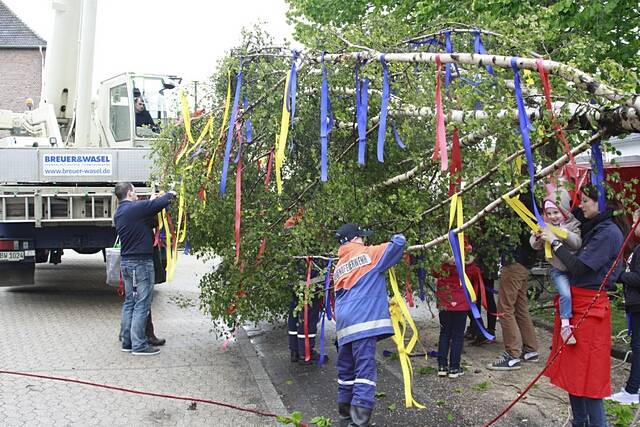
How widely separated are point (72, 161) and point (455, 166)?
6794 mm

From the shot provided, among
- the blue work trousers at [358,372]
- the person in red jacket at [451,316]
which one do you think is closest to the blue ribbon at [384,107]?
the blue work trousers at [358,372]

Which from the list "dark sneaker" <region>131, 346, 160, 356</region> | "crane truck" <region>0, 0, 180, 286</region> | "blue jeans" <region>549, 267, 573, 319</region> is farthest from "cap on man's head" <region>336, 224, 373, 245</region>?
"crane truck" <region>0, 0, 180, 286</region>

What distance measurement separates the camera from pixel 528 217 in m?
5.09

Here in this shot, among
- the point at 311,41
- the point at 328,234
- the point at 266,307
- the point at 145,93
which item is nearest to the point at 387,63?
the point at 311,41

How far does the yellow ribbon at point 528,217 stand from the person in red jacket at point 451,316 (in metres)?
1.67

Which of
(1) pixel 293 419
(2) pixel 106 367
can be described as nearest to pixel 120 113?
(2) pixel 106 367

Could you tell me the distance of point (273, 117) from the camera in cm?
598

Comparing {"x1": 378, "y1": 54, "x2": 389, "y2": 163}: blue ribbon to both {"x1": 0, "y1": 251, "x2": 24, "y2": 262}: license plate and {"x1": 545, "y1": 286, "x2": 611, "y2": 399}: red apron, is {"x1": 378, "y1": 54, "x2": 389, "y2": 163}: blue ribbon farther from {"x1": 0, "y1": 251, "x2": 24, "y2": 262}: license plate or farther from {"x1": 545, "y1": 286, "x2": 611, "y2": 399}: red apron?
{"x1": 0, "y1": 251, "x2": 24, "y2": 262}: license plate

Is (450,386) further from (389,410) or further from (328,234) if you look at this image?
(328,234)

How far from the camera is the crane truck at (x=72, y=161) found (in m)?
10.1

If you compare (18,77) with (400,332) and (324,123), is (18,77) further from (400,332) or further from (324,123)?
(400,332)

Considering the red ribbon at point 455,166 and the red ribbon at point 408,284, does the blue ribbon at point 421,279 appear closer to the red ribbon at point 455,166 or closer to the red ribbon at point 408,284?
the red ribbon at point 408,284

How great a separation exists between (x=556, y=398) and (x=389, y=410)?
1513 millimetres

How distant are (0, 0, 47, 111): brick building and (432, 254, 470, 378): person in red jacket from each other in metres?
38.9
